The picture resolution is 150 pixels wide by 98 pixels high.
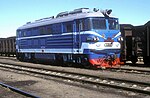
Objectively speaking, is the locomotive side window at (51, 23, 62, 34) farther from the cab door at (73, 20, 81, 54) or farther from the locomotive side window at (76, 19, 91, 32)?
the locomotive side window at (76, 19, 91, 32)

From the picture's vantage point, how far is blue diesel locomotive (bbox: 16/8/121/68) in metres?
17.4

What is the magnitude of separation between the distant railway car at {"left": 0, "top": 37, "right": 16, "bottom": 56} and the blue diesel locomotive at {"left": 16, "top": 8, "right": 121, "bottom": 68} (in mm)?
17514

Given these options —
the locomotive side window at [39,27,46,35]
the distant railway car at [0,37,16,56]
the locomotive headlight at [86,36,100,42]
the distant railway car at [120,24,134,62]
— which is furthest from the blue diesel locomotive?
the distant railway car at [0,37,16,56]

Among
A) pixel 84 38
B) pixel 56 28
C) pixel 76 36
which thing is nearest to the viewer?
pixel 84 38

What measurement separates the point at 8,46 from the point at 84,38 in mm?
24967

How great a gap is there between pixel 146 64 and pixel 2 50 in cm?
2787

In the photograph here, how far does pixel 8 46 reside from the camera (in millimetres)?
40781

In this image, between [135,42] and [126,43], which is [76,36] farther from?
[126,43]

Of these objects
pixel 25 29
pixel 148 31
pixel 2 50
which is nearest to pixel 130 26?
pixel 148 31

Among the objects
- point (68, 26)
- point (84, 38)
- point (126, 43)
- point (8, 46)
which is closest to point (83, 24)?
point (84, 38)

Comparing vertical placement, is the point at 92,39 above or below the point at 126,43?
above

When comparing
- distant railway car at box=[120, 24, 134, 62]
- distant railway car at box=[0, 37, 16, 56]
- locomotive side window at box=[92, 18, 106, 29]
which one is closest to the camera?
locomotive side window at box=[92, 18, 106, 29]

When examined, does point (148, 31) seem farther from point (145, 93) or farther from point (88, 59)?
point (145, 93)

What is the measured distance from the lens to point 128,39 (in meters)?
22.8
